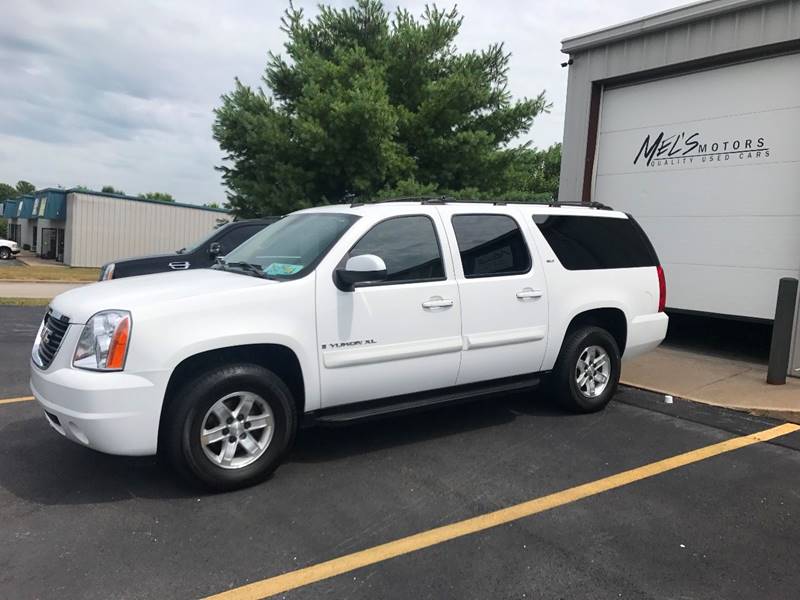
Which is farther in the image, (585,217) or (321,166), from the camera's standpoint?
(321,166)

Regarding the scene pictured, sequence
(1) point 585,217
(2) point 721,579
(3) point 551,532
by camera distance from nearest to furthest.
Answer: (2) point 721,579, (3) point 551,532, (1) point 585,217

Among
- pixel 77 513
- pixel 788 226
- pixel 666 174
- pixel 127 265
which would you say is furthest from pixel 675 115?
pixel 77 513

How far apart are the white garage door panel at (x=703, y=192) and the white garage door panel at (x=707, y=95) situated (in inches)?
30.2

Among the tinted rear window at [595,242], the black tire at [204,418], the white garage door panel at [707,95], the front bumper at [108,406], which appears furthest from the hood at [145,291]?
Result: the white garage door panel at [707,95]

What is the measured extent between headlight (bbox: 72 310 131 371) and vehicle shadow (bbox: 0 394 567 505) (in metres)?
0.85

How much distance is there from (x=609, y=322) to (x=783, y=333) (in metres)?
2.17

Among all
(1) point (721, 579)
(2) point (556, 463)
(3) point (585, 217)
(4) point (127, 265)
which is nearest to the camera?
(1) point (721, 579)

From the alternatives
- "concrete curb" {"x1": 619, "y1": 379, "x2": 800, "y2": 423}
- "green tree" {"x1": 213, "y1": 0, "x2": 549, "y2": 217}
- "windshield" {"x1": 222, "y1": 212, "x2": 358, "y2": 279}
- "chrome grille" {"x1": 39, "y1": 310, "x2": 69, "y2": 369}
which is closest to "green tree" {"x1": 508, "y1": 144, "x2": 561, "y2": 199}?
"green tree" {"x1": 213, "y1": 0, "x2": 549, "y2": 217}

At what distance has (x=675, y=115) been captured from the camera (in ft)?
29.5

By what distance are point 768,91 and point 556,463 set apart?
611 centimetres

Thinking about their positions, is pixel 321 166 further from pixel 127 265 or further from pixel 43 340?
pixel 43 340

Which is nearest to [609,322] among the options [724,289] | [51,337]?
[724,289]

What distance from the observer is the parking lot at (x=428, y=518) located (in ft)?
10.0

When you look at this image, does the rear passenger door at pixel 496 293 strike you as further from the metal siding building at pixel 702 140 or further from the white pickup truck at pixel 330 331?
the metal siding building at pixel 702 140
